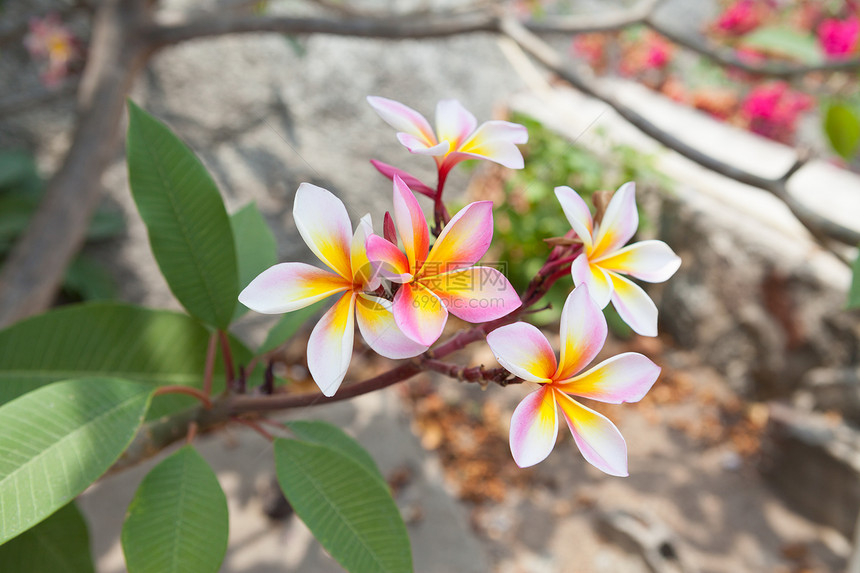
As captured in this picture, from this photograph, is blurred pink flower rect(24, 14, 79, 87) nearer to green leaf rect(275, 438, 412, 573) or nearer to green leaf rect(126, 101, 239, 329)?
green leaf rect(126, 101, 239, 329)

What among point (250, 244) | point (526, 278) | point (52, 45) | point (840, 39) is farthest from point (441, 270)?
point (840, 39)

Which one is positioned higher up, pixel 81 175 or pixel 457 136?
pixel 457 136

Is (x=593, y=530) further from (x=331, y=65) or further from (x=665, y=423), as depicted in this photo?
(x=331, y=65)

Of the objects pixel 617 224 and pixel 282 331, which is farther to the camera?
pixel 282 331

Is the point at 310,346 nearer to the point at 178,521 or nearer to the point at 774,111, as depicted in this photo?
the point at 178,521

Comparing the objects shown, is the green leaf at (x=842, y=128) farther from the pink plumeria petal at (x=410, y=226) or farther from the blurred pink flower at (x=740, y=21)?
the blurred pink flower at (x=740, y=21)

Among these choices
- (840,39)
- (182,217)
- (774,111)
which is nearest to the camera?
(182,217)
